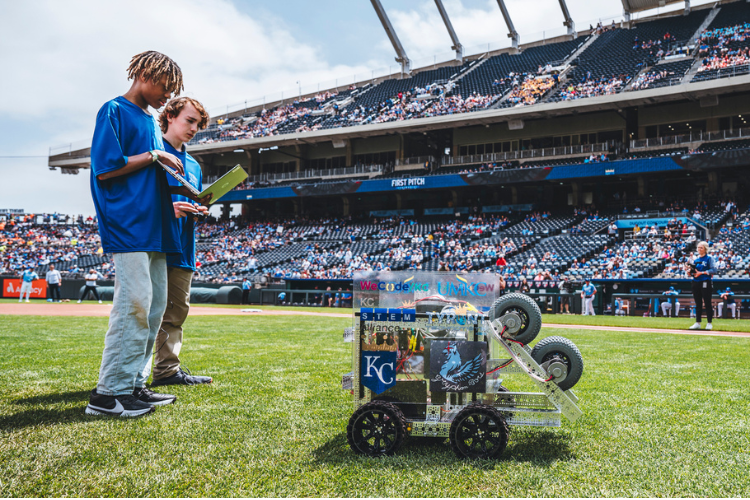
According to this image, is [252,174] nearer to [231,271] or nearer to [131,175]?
[231,271]

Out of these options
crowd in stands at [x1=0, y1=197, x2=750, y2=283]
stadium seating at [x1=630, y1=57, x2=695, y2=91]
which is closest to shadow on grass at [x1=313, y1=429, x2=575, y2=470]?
crowd in stands at [x1=0, y1=197, x2=750, y2=283]

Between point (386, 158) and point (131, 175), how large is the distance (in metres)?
39.9

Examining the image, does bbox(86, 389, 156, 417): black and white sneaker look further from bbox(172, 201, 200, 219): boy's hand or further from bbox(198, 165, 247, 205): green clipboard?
bbox(198, 165, 247, 205): green clipboard

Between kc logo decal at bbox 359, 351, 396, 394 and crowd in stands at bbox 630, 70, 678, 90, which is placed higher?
crowd in stands at bbox 630, 70, 678, 90

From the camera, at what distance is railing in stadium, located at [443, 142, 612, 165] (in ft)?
110

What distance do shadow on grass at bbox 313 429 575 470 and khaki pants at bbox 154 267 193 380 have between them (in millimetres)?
2233

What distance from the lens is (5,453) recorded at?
2.62 m

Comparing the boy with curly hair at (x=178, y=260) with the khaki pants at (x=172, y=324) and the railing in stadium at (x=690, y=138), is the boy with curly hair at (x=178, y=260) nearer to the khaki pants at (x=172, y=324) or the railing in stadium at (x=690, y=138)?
the khaki pants at (x=172, y=324)

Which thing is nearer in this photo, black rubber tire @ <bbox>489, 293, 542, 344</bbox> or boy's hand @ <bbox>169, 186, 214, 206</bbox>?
black rubber tire @ <bbox>489, 293, 542, 344</bbox>

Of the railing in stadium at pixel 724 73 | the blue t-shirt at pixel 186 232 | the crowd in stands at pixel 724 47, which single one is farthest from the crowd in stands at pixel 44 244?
the crowd in stands at pixel 724 47

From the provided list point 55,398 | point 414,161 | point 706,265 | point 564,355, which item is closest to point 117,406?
point 55,398

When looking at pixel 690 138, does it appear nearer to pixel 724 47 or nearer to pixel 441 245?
pixel 724 47

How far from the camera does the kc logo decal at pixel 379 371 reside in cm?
296

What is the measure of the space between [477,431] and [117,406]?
2.30 meters
